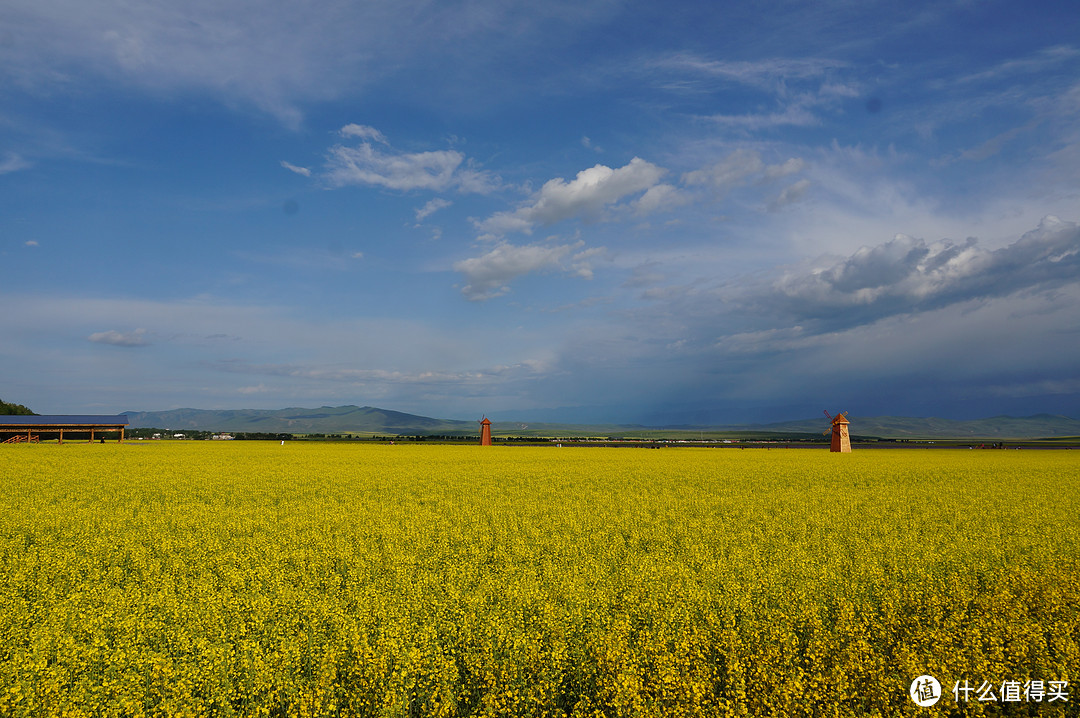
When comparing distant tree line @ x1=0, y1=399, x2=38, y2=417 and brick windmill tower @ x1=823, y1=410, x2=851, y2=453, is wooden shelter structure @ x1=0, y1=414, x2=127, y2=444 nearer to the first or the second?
distant tree line @ x1=0, y1=399, x2=38, y2=417

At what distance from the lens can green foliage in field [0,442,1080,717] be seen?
7.34 m

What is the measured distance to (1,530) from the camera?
17.6 meters

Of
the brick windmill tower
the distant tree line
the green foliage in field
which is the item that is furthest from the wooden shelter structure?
the brick windmill tower

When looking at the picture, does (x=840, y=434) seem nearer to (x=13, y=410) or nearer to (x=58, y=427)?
(x=58, y=427)

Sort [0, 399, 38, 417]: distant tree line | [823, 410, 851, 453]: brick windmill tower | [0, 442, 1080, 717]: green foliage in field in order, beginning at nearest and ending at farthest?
[0, 442, 1080, 717]: green foliage in field → [823, 410, 851, 453]: brick windmill tower → [0, 399, 38, 417]: distant tree line

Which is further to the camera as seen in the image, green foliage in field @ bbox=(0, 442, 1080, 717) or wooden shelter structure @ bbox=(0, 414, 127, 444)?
wooden shelter structure @ bbox=(0, 414, 127, 444)

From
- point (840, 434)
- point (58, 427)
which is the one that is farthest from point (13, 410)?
point (840, 434)

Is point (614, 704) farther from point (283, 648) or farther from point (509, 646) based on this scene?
point (283, 648)

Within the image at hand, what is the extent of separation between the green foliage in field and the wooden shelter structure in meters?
87.5

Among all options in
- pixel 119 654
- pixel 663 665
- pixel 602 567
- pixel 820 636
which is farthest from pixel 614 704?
pixel 119 654

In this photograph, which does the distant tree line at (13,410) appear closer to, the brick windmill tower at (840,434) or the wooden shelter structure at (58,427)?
the wooden shelter structure at (58,427)

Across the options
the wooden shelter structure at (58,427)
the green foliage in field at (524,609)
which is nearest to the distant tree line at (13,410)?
the wooden shelter structure at (58,427)

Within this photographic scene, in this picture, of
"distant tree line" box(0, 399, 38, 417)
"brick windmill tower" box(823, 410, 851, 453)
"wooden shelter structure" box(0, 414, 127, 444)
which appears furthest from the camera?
"distant tree line" box(0, 399, 38, 417)

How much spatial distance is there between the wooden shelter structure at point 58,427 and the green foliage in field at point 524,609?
87.5 meters
